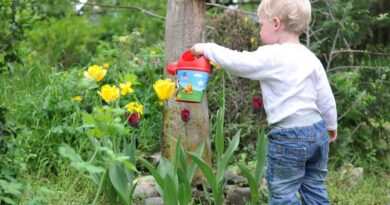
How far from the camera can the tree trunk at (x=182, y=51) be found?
12.9ft

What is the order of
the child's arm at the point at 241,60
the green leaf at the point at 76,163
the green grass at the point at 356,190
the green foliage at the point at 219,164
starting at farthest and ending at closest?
the green grass at the point at 356,190
the green foliage at the point at 219,164
the child's arm at the point at 241,60
the green leaf at the point at 76,163

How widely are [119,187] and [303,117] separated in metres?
0.94

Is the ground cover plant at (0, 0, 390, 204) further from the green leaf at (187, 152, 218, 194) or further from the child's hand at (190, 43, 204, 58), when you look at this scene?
the child's hand at (190, 43, 204, 58)

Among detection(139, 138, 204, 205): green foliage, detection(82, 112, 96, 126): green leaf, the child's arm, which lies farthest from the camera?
detection(139, 138, 204, 205): green foliage

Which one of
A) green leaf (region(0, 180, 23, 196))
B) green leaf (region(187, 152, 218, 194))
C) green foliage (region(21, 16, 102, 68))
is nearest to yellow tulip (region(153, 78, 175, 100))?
green leaf (region(187, 152, 218, 194))

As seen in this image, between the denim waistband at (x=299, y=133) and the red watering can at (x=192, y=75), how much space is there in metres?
0.40

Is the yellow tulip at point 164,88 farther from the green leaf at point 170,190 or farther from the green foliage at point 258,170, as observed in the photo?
the green foliage at point 258,170

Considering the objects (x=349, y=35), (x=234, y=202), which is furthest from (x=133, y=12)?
(x=234, y=202)

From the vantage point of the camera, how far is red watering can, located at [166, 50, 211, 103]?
3.16 metres

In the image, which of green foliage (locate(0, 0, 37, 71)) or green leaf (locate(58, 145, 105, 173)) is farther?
green foliage (locate(0, 0, 37, 71))

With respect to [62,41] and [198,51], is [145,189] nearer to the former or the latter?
[198,51]

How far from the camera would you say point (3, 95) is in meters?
4.87

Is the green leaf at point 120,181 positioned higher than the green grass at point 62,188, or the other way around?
the green leaf at point 120,181

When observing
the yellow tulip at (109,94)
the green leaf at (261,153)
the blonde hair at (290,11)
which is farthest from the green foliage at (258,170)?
the yellow tulip at (109,94)
